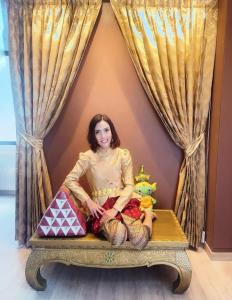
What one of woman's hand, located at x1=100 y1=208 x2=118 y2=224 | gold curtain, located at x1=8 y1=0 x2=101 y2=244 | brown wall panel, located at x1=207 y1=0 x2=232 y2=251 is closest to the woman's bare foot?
woman's hand, located at x1=100 y1=208 x2=118 y2=224

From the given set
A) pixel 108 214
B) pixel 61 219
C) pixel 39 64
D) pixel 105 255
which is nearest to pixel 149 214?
pixel 108 214

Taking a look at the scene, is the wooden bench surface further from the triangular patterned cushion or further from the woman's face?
the woman's face

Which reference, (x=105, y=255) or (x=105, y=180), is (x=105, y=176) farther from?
(x=105, y=255)

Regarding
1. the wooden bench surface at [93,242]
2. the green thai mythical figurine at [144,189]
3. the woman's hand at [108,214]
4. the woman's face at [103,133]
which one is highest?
the woman's face at [103,133]

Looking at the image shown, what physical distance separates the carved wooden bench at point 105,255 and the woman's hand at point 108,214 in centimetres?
14

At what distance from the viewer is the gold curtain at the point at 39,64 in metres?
2.49

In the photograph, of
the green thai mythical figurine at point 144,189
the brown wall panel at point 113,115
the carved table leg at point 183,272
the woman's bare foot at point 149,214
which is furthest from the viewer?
the brown wall panel at point 113,115

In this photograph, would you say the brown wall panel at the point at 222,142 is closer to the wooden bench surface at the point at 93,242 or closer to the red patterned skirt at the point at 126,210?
the wooden bench surface at the point at 93,242

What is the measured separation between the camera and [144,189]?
8.41 ft

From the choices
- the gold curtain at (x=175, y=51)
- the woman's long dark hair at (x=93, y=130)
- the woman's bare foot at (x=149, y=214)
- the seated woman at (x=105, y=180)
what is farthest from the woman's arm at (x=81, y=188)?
the gold curtain at (x=175, y=51)

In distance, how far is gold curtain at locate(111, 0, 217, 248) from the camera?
8.13 ft

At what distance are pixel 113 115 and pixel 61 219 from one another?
1.09 meters

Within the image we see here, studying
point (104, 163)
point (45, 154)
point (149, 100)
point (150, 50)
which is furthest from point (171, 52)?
point (45, 154)

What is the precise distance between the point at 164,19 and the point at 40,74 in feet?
3.70
